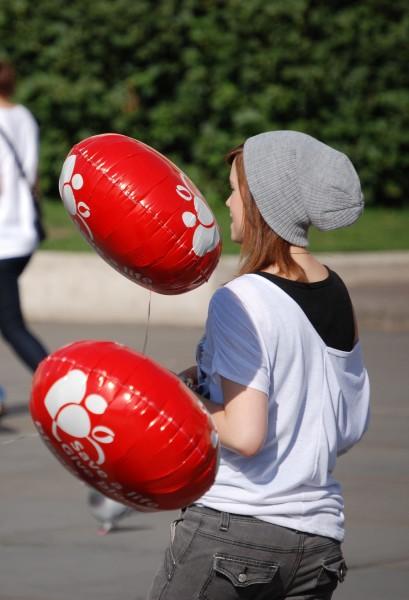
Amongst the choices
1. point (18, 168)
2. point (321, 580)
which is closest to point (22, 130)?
point (18, 168)

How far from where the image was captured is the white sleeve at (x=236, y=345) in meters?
2.69

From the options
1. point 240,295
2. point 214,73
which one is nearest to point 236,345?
point 240,295

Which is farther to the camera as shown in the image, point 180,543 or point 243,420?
point 180,543

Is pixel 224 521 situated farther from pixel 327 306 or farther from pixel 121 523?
pixel 121 523

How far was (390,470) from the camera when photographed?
6.21m

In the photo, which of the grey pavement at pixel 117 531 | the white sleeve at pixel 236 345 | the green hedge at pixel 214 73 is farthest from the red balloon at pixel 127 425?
the green hedge at pixel 214 73

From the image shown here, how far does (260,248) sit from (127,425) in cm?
57

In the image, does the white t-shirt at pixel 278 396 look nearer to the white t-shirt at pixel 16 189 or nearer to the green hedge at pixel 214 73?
the white t-shirt at pixel 16 189

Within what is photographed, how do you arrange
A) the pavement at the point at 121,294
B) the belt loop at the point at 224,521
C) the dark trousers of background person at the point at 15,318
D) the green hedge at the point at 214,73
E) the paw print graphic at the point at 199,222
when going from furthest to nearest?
1. the green hedge at the point at 214,73
2. the pavement at the point at 121,294
3. the dark trousers of background person at the point at 15,318
4. the paw print graphic at the point at 199,222
5. the belt loop at the point at 224,521

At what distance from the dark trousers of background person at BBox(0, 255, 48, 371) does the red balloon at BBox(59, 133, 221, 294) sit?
3921 millimetres

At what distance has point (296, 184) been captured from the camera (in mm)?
2824

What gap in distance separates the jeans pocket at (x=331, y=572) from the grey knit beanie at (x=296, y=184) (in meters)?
0.73

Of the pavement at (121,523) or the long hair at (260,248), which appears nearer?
the long hair at (260,248)

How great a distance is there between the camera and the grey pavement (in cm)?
466
